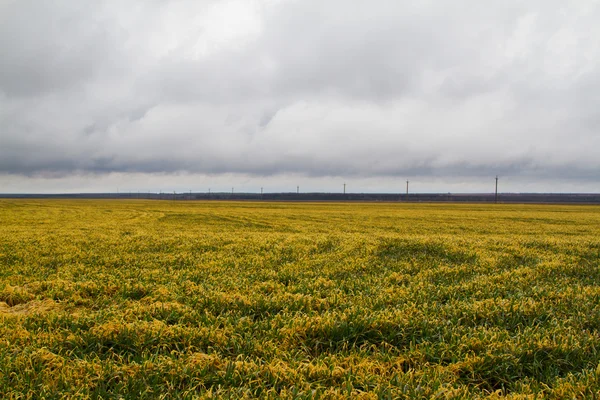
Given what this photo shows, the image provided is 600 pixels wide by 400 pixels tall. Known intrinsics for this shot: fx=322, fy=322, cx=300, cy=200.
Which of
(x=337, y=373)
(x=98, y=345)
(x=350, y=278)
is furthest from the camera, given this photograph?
(x=350, y=278)

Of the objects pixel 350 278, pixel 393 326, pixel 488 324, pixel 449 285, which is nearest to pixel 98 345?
pixel 393 326

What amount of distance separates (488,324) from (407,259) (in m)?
5.15

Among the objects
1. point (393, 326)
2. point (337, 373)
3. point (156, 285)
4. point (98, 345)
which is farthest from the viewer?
point (156, 285)

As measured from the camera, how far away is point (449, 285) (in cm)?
767

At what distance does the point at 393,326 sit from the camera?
17.3ft

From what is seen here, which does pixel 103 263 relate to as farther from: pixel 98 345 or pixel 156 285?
pixel 98 345

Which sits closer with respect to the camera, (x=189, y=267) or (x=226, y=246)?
(x=189, y=267)

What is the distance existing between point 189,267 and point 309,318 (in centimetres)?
536

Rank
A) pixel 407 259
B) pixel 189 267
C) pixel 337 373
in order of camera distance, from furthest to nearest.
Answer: pixel 407 259 → pixel 189 267 → pixel 337 373

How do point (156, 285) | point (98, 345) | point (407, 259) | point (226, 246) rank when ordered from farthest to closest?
point (226, 246) → point (407, 259) → point (156, 285) → point (98, 345)

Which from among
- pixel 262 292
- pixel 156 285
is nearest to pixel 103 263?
pixel 156 285

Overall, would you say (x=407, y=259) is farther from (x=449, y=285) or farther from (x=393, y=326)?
(x=393, y=326)

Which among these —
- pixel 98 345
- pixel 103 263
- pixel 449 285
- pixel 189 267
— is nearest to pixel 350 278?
pixel 449 285

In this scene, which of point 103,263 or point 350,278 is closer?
point 350,278
